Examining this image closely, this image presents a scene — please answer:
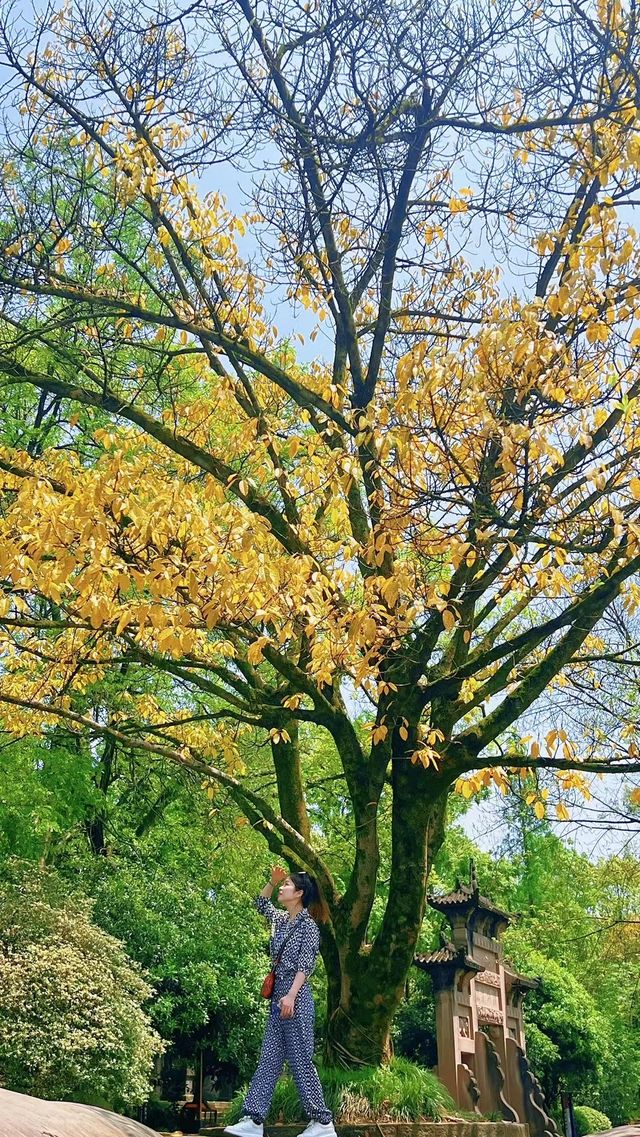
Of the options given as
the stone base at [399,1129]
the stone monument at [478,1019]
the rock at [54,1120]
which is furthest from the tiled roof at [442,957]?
the rock at [54,1120]

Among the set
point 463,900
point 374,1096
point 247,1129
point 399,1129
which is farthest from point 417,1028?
point 247,1129

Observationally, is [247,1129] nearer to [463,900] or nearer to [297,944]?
[297,944]

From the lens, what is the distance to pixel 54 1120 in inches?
110

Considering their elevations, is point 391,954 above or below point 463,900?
below

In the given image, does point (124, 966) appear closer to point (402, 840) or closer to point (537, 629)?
point (402, 840)

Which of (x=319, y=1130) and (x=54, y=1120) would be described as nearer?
(x=54, y=1120)

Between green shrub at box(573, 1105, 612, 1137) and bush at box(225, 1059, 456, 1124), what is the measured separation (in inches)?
723

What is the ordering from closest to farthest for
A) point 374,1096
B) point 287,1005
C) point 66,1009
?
1. point 287,1005
2. point 374,1096
3. point 66,1009

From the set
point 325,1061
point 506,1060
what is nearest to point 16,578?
point 325,1061

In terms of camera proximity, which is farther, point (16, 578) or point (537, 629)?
point (537, 629)

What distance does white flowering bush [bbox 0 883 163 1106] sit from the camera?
1305 cm

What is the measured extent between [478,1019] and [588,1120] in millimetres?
11533

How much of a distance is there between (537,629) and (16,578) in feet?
13.1

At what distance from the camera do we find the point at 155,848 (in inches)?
852
